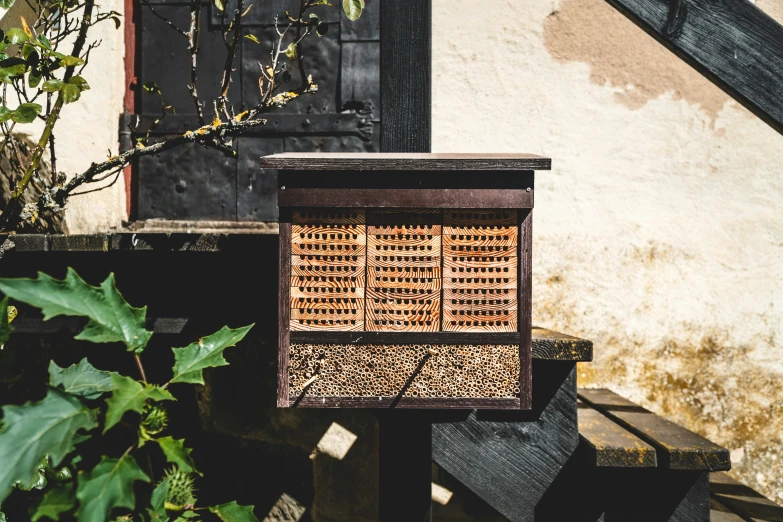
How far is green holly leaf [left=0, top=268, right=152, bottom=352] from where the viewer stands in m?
0.94

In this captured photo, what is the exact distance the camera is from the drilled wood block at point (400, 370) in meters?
1.12

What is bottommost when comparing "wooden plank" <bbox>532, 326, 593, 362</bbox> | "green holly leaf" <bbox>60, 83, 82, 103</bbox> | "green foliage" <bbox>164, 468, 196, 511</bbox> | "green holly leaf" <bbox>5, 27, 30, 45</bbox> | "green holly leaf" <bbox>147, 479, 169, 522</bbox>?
"green foliage" <bbox>164, 468, 196, 511</bbox>

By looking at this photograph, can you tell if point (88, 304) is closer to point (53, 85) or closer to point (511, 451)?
point (53, 85)

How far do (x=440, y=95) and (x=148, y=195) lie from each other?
136cm

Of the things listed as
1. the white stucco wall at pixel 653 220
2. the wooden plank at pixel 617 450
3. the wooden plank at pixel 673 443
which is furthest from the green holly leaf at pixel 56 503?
the white stucco wall at pixel 653 220

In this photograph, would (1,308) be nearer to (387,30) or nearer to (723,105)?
(387,30)

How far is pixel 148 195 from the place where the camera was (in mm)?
2494

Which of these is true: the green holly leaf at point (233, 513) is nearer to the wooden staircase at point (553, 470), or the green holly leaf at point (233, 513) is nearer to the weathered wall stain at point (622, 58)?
the wooden staircase at point (553, 470)

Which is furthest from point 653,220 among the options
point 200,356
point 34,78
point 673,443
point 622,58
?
point 34,78

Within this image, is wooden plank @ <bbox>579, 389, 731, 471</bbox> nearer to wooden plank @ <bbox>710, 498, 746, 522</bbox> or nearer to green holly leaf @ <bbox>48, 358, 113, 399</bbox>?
wooden plank @ <bbox>710, 498, 746, 522</bbox>

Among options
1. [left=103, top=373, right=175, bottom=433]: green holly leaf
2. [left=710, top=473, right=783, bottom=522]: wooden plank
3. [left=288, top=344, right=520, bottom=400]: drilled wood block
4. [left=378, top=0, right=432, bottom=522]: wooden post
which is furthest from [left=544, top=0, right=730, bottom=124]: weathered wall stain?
[left=103, top=373, right=175, bottom=433]: green holly leaf

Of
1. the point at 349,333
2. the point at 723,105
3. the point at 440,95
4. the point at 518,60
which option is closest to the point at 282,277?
the point at 349,333

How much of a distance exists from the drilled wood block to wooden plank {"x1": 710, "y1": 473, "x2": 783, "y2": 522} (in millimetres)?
1201

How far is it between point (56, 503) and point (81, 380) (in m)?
0.23
